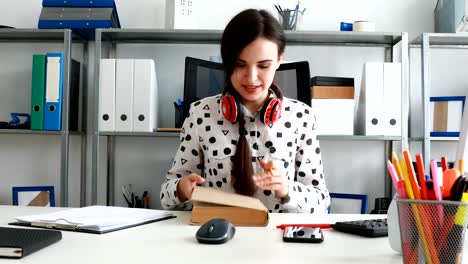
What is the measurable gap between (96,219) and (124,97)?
1479 millimetres

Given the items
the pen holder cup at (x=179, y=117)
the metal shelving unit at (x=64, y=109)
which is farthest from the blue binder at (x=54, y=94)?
the pen holder cup at (x=179, y=117)

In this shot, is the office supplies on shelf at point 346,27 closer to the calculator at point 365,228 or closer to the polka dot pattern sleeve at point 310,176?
the polka dot pattern sleeve at point 310,176

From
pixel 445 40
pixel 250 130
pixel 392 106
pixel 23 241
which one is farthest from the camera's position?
pixel 445 40

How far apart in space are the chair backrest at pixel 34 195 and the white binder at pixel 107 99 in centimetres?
53

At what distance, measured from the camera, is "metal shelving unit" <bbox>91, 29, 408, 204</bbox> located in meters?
2.46

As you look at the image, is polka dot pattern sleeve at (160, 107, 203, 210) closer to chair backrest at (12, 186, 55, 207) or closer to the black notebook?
the black notebook

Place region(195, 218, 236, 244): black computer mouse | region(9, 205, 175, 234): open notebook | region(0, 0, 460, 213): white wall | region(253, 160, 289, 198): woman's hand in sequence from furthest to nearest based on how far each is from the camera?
region(0, 0, 460, 213): white wall → region(253, 160, 289, 198): woman's hand → region(9, 205, 175, 234): open notebook → region(195, 218, 236, 244): black computer mouse

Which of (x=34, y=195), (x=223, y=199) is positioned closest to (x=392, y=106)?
(x=223, y=199)

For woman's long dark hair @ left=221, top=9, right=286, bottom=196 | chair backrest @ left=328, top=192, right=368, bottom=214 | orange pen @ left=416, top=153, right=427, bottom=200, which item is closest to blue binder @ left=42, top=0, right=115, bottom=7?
woman's long dark hair @ left=221, top=9, right=286, bottom=196

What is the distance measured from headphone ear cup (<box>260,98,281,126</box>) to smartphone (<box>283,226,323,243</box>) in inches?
23.9

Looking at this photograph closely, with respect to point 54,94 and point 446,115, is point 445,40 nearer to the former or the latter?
point 446,115

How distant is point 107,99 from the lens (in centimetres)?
247

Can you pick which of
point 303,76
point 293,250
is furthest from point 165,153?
point 293,250

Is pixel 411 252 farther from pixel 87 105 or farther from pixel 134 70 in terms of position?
pixel 87 105
